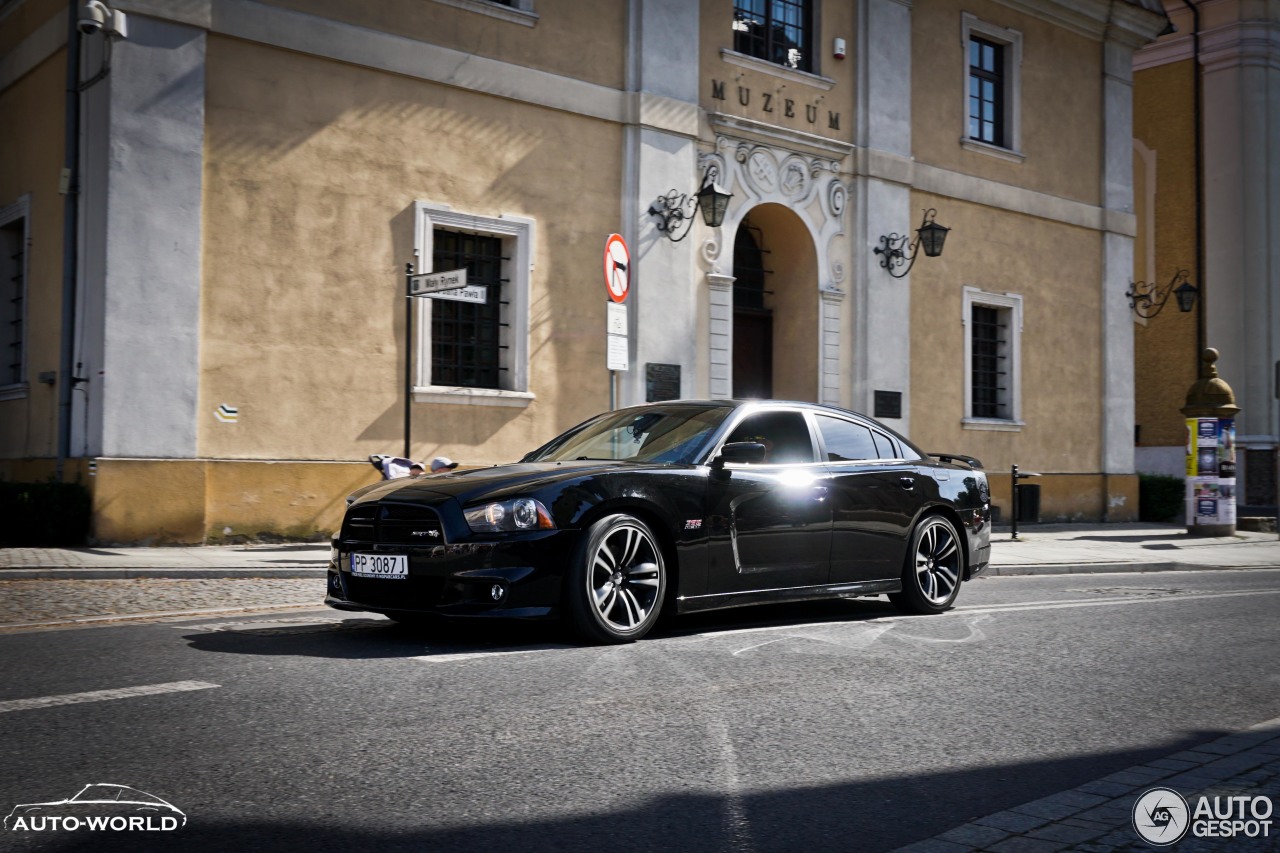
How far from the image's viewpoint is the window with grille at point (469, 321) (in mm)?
16078

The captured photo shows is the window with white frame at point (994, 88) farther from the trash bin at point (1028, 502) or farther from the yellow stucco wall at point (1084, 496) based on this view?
the trash bin at point (1028, 502)

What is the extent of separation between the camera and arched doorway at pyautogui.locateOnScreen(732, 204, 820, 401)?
1997 cm

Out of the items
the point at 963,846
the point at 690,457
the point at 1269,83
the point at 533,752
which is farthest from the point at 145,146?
the point at 1269,83

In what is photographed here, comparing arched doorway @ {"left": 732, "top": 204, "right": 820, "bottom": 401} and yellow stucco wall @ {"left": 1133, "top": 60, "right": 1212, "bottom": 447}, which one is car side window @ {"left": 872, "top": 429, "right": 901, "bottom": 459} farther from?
yellow stucco wall @ {"left": 1133, "top": 60, "right": 1212, "bottom": 447}

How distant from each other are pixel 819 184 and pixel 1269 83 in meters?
15.9

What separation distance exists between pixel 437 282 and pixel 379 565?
260 inches

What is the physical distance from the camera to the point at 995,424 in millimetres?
22578

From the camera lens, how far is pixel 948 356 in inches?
861

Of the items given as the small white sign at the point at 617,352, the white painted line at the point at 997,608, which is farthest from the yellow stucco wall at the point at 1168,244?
the small white sign at the point at 617,352

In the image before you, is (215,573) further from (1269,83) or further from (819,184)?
(1269,83)

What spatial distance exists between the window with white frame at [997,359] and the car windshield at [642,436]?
15114 mm

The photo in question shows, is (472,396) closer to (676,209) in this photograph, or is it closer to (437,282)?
(437,282)

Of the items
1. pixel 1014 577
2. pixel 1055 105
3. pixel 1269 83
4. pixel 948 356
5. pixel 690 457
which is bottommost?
pixel 1014 577

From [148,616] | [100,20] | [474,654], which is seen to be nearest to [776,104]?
[100,20]
